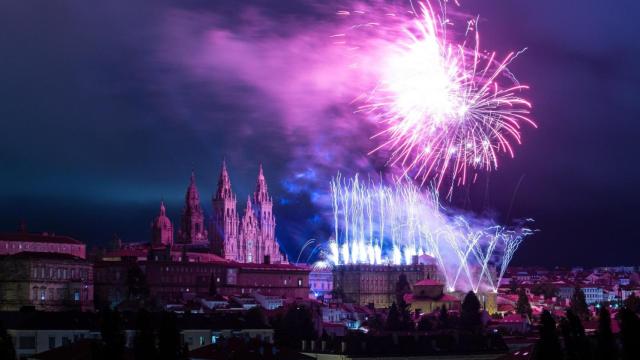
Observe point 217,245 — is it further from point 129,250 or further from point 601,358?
point 601,358

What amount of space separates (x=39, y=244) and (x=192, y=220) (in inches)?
1429

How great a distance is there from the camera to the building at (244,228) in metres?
125

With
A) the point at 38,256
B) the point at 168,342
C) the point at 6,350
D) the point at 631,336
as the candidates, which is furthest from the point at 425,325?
the point at 6,350

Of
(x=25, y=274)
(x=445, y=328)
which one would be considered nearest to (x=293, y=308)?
(x=445, y=328)

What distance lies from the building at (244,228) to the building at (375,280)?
399 inches

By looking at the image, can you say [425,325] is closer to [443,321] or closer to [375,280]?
[443,321]

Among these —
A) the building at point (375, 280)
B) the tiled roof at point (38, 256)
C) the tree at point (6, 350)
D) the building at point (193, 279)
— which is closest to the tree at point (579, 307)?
the building at point (375, 280)

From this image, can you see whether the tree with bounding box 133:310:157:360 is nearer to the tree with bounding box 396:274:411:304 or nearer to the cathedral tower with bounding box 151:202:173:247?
the tree with bounding box 396:274:411:304

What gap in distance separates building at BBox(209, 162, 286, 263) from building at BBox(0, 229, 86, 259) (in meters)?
29.4

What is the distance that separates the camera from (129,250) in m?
111

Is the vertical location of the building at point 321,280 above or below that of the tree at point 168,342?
above

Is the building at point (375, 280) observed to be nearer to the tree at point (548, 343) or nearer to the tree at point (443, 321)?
the tree at point (443, 321)

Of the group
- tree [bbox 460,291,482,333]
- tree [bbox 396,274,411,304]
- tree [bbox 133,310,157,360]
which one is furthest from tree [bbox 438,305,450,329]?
tree [bbox 133,310,157,360]

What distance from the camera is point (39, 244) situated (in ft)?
300
